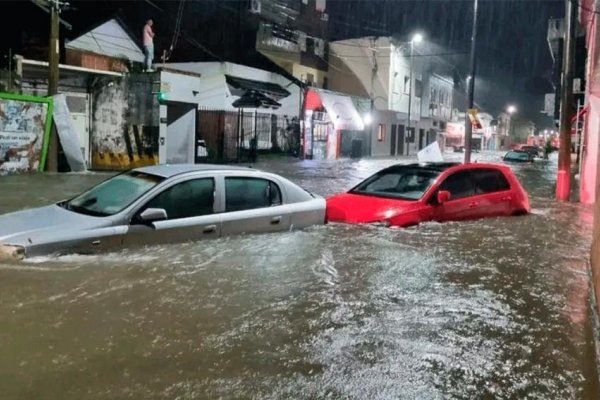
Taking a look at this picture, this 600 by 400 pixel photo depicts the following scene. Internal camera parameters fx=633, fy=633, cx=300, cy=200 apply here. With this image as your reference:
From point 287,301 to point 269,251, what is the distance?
1635 mm

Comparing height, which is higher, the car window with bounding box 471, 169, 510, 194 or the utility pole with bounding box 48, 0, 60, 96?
the utility pole with bounding box 48, 0, 60, 96

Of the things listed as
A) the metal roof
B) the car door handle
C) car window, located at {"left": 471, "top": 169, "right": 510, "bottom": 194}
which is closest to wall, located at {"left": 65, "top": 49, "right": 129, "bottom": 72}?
the metal roof

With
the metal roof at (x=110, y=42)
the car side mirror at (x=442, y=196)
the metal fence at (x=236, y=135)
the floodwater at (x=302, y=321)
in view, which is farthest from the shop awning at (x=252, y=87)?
the floodwater at (x=302, y=321)

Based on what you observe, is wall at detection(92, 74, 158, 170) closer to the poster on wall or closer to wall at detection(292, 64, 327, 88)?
the poster on wall

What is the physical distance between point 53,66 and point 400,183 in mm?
11618

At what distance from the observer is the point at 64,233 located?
610 centimetres

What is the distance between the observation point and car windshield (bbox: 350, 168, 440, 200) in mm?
9461

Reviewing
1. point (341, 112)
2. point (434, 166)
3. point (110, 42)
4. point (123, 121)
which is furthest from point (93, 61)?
point (341, 112)

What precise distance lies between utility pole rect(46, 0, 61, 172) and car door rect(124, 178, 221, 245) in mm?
11893

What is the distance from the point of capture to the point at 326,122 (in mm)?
36000

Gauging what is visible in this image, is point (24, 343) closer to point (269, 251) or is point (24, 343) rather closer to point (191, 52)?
point (269, 251)

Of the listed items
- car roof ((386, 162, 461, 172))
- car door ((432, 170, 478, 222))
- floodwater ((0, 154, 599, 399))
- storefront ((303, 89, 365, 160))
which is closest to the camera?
floodwater ((0, 154, 599, 399))

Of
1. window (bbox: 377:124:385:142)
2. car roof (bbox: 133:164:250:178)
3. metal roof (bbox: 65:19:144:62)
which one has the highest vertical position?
metal roof (bbox: 65:19:144:62)

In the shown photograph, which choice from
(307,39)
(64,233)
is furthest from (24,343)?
(307,39)
